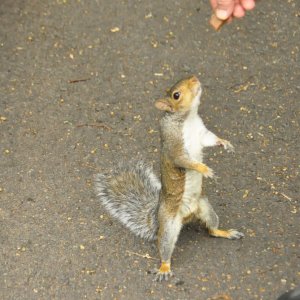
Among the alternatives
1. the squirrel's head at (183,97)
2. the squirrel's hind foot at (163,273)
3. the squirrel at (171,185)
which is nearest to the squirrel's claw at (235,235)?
Result: the squirrel at (171,185)

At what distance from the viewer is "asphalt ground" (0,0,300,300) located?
3.06 m

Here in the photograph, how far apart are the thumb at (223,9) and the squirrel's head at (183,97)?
0.97 ft

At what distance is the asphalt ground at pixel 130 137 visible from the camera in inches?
121

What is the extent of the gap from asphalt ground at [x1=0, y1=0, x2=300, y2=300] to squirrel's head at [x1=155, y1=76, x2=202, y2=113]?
0.73m

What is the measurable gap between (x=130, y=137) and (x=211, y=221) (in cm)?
87

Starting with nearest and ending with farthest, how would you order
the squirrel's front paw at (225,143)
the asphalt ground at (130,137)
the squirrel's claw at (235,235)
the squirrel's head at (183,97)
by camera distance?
the squirrel's head at (183,97)
the squirrel's front paw at (225,143)
the asphalt ground at (130,137)
the squirrel's claw at (235,235)

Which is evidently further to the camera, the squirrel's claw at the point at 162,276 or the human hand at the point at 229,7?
the squirrel's claw at the point at 162,276

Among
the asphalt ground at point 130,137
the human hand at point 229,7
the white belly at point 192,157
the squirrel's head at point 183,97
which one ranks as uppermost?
the human hand at point 229,7

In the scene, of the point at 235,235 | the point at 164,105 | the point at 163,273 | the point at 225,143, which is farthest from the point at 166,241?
the point at 164,105

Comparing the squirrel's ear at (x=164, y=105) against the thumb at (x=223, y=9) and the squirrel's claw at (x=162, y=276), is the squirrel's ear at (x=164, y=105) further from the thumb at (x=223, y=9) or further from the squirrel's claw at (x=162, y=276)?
the squirrel's claw at (x=162, y=276)

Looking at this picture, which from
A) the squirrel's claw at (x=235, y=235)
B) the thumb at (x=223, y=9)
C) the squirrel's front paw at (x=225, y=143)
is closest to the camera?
the thumb at (x=223, y=9)

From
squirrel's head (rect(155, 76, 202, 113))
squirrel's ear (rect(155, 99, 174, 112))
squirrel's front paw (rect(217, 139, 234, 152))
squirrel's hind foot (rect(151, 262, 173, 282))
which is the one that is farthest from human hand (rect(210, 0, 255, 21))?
squirrel's hind foot (rect(151, 262, 173, 282))

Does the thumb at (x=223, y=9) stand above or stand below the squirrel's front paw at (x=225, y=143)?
above

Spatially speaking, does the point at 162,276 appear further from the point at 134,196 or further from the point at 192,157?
the point at 192,157
